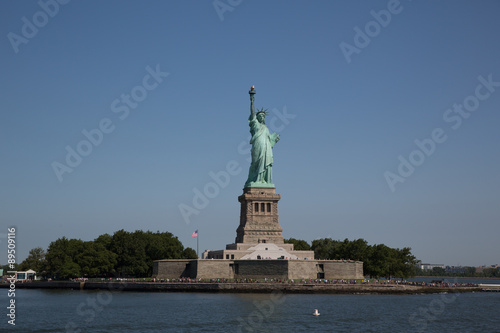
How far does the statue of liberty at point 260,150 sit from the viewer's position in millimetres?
88438

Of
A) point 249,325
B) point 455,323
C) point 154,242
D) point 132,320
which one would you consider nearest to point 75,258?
point 154,242

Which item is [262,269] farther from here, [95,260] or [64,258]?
[64,258]

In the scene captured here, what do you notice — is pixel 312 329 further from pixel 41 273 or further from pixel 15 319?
pixel 41 273

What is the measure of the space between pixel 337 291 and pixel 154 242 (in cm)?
3329

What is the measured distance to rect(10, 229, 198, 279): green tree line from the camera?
88.4 metres

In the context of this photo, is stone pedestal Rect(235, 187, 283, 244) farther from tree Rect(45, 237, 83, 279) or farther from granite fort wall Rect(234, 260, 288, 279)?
tree Rect(45, 237, 83, 279)

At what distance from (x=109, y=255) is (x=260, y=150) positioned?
87.2 ft

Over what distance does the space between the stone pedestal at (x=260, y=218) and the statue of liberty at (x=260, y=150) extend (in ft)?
5.21

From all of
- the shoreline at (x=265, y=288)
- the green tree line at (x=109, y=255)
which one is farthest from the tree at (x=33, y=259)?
the shoreline at (x=265, y=288)

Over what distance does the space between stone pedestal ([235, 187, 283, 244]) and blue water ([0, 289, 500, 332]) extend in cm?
1686

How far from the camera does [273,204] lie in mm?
86938

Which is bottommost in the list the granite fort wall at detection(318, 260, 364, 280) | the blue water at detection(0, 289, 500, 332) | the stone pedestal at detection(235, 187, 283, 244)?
the blue water at detection(0, 289, 500, 332)

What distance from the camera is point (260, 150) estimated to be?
88.9 metres

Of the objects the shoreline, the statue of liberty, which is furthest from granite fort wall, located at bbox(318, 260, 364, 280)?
the statue of liberty
